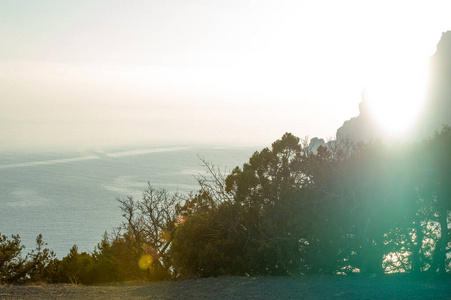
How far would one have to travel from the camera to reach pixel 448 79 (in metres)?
68.9

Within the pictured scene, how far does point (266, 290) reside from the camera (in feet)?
33.9

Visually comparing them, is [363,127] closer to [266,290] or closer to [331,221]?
[331,221]

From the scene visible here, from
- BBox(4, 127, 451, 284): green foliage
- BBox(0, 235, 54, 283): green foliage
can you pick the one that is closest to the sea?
BBox(0, 235, 54, 283): green foliage

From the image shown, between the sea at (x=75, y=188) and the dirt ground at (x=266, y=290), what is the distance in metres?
53.3

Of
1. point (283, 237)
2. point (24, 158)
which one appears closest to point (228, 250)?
point (283, 237)

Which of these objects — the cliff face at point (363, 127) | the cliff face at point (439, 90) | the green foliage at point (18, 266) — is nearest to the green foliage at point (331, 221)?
the green foliage at point (18, 266)

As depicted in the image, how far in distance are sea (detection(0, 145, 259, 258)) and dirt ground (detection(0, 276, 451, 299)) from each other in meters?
53.3

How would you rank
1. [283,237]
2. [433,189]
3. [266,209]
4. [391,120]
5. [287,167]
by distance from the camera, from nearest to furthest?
[433,189], [283,237], [266,209], [287,167], [391,120]

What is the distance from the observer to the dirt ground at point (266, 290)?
9.55 meters

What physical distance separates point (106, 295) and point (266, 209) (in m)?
6.87

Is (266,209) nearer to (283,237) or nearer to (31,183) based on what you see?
(283,237)

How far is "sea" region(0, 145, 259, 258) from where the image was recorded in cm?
7591

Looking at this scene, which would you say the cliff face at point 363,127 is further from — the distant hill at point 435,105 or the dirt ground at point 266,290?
the dirt ground at point 266,290

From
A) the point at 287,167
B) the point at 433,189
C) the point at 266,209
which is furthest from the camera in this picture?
the point at 287,167
